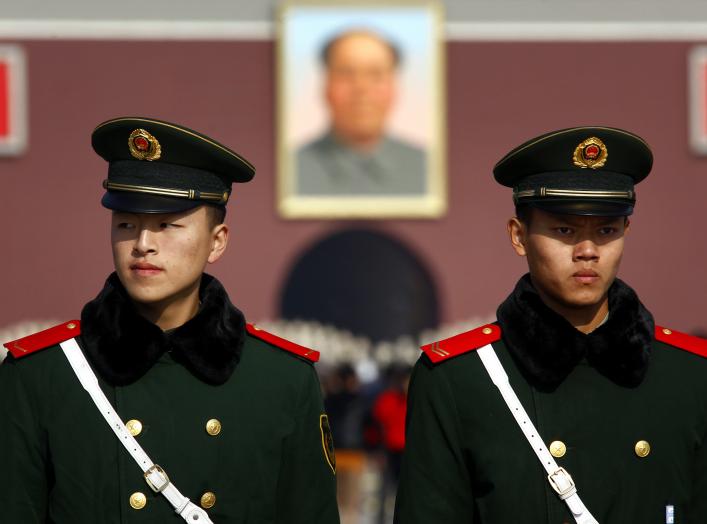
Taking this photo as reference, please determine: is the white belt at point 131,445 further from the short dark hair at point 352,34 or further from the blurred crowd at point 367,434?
the short dark hair at point 352,34

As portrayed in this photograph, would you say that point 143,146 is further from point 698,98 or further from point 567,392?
point 698,98

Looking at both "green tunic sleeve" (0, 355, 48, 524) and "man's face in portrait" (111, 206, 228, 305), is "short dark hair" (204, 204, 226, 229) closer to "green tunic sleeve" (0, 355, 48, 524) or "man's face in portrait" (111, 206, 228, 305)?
"man's face in portrait" (111, 206, 228, 305)

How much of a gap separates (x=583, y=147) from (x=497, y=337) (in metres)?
0.55

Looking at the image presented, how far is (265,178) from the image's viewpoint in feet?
31.9

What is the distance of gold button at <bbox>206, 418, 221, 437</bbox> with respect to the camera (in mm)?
3061

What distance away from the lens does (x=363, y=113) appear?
31.7ft

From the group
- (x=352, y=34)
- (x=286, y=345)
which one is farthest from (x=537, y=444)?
(x=352, y=34)

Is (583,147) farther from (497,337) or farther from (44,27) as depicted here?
(44,27)

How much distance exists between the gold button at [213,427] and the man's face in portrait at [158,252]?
335 mm

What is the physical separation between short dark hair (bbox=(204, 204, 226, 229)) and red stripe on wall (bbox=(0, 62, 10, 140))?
6.93 meters

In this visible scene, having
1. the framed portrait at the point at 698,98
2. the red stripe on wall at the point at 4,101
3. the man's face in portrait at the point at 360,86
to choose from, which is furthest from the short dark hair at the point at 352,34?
the red stripe on wall at the point at 4,101

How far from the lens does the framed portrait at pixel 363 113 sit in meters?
9.61

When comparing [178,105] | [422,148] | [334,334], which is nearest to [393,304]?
[334,334]

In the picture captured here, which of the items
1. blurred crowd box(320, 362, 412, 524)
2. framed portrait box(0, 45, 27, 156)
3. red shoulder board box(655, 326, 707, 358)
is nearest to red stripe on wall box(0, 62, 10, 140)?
framed portrait box(0, 45, 27, 156)
